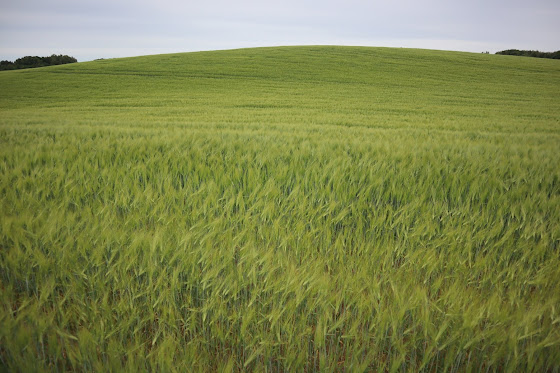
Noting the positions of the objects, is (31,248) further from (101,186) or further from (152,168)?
(152,168)

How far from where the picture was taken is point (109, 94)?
16344mm

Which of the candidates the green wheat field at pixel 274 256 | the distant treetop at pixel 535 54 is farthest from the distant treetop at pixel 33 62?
the distant treetop at pixel 535 54

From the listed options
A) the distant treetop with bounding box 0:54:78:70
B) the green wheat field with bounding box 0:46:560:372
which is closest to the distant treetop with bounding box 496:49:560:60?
the green wheat field with bounding box 0:46:560:372

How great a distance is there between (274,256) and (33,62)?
5761 centimetres

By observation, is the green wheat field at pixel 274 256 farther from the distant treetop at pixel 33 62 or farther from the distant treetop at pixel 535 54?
the distant treetop at pixel 535 54

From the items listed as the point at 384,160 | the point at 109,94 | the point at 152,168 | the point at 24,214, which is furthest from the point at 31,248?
the point at 109,94

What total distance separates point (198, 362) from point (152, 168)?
79.0 inches

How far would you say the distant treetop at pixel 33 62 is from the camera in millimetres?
41062

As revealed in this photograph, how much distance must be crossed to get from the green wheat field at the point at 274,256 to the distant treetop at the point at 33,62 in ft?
169

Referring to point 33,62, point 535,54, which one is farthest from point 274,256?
point 535,54

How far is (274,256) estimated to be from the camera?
59.8 inches

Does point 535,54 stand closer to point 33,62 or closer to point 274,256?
point 274,256

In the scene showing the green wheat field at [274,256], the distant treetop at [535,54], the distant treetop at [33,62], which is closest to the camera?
the green wheat field at [274,256]

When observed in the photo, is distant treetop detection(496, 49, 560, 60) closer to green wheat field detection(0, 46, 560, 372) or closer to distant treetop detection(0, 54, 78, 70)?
green wheat field detection(0, 46, 560, 372)
